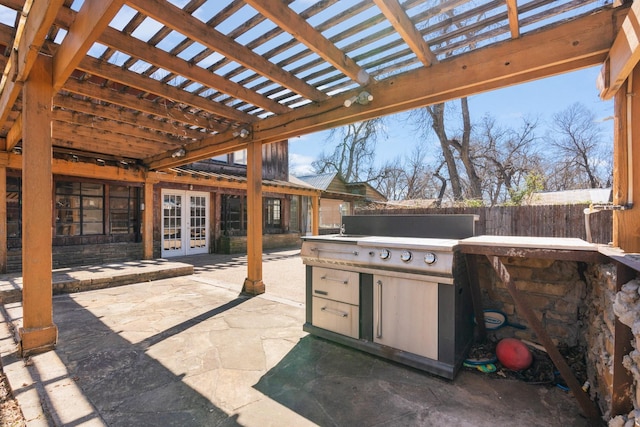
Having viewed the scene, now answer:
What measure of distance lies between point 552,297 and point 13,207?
958 centimetres

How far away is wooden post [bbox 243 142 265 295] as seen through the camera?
4.84 m

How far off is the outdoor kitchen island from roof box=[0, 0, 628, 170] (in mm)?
1482

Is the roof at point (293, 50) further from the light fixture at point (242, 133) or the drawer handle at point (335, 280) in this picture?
the drawer handle at point (335, 280)

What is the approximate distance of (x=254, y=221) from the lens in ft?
16.1

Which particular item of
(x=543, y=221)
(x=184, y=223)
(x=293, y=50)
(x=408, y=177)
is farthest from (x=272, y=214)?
(x=408, y=177)

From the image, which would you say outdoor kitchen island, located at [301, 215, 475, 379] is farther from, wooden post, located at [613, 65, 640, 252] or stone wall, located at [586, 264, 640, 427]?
wooden post, located at [613, 65, 640, 252]

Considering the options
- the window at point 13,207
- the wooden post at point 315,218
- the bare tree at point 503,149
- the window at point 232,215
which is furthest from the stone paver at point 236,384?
the bare tree at point 503,149

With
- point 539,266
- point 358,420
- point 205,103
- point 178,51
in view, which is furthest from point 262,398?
point 205,103

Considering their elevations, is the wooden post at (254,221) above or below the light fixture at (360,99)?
below

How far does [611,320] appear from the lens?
1716 millimetres

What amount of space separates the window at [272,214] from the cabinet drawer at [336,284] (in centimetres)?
930

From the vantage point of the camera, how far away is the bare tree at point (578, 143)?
14438 millimetres

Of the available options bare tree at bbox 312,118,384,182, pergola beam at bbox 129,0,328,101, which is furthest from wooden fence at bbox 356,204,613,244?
bare tree at bbox 312,118,384,182

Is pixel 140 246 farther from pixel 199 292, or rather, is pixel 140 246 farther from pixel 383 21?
pixel 383 21
